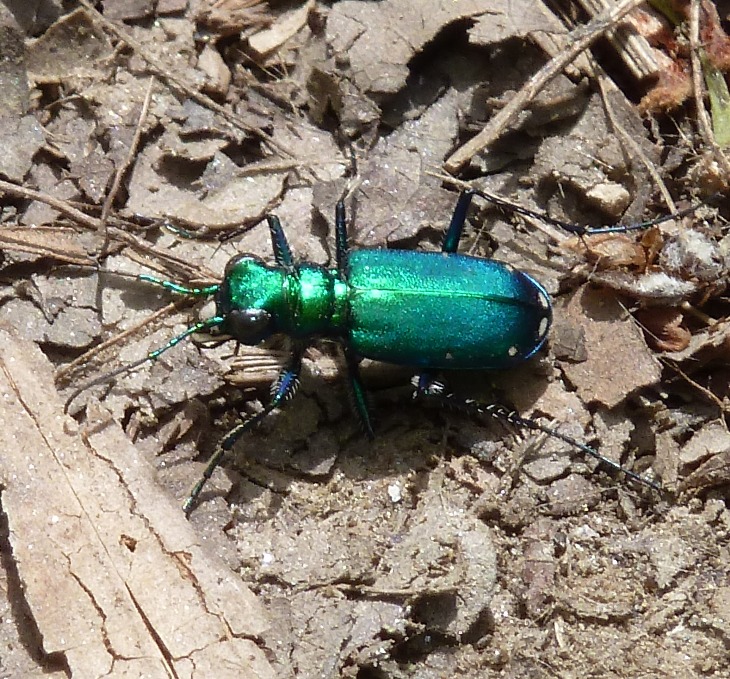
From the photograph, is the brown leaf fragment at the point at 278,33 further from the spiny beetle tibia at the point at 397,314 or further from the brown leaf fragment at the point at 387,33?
the spiny beetle tibia at the point at 397,314

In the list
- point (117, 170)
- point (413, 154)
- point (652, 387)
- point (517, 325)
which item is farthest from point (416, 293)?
point (117, 170)

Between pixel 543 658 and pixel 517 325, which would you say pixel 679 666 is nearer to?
pixel 543 658

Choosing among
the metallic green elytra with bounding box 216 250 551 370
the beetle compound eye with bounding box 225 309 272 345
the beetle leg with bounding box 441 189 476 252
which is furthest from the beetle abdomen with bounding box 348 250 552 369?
the beetle compound eye with bounding box 225 309 272 345

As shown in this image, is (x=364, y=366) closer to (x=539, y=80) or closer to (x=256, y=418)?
(x=256, y=418)

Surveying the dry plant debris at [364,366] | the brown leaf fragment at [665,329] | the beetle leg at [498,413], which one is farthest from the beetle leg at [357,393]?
the brown leaf fragment at [665,329]

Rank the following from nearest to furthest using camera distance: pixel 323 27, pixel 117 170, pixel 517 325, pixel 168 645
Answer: pixel 168 645
pixel 517 325
pixel 117 170
pixel 323 27

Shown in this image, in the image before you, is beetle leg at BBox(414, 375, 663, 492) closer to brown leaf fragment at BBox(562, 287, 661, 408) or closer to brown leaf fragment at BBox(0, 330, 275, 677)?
brown leaf fragment at BBox(562, 287, 661, 408)

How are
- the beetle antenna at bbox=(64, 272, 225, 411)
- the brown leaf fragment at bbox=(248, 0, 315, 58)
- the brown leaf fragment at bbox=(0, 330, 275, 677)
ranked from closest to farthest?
the brown leaf fragment at bbox=(0, 330, 275, 677), the beetle antenna at bbox=(64, 272, 225, 411), the brown leaf fragment at bbox=(248, 0, 315, 58)
